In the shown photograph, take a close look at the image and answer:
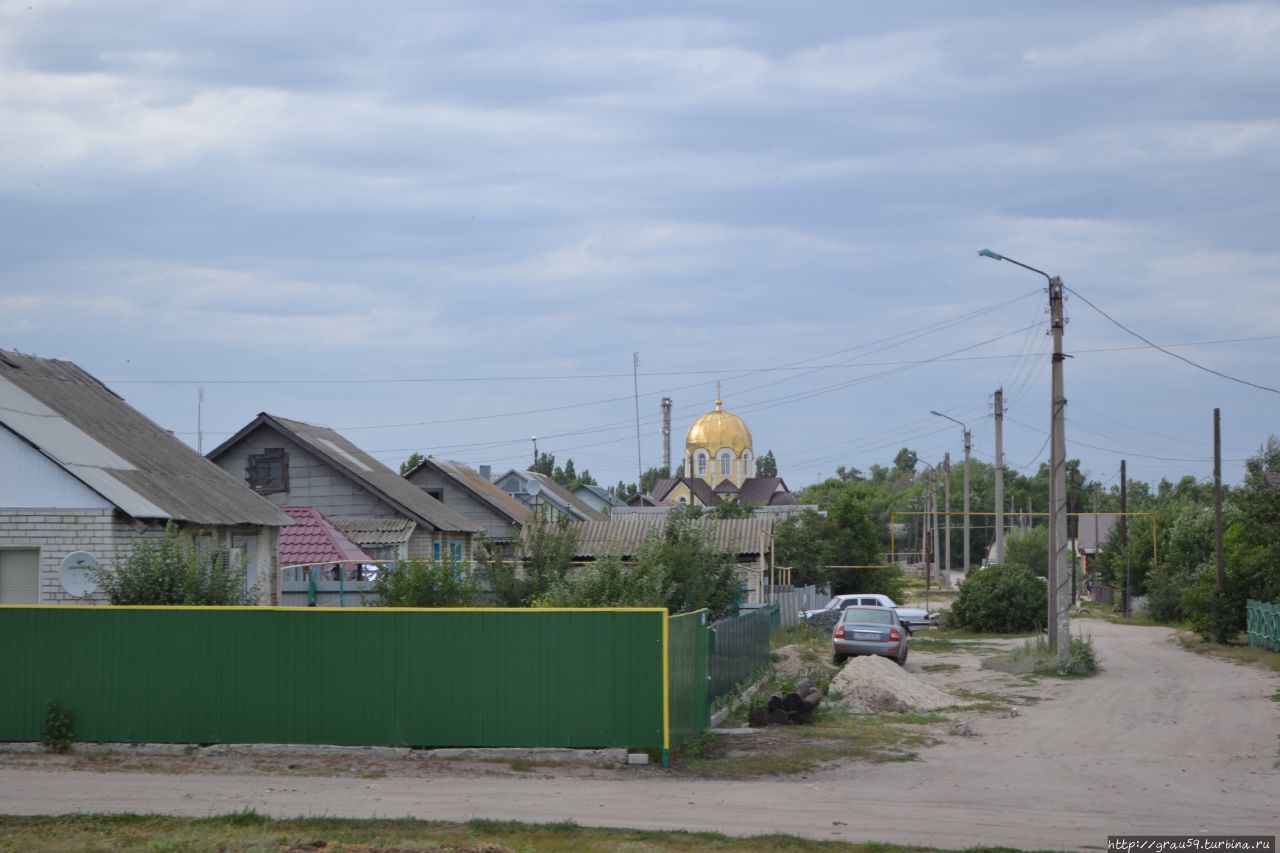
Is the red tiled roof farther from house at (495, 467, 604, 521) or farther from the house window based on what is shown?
house at (495, 467, 604, 521)

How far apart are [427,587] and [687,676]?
4982 mm

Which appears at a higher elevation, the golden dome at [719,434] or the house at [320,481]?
the golden dome at [719,434]

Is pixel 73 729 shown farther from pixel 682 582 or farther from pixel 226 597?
pixel 682 582

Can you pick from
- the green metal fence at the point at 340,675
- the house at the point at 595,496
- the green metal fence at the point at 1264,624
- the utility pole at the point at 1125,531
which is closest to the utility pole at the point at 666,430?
the house at the point at 595,496

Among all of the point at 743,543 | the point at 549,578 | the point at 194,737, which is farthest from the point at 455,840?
the point at 743,543

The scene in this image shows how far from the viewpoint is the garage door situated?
19.9m

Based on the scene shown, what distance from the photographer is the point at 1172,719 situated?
22562mm

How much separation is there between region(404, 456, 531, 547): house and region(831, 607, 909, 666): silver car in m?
14.8

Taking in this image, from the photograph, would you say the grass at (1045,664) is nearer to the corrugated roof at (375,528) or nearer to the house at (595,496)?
the corrugated roof at (375,528)

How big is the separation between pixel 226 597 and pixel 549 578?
5.26 meters

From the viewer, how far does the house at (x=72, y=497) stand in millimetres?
19625

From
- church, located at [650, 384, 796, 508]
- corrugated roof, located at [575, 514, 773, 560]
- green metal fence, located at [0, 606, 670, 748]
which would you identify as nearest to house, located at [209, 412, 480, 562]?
corrugated roof, located at [575, 514, 773, 560]

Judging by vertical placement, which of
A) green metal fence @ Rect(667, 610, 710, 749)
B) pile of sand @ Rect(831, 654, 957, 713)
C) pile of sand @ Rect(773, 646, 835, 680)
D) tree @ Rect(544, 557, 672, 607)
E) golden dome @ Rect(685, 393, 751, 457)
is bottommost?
pile of sand @ Rect(773, 646, 835, 680)

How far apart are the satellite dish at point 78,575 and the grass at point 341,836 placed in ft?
24.7
